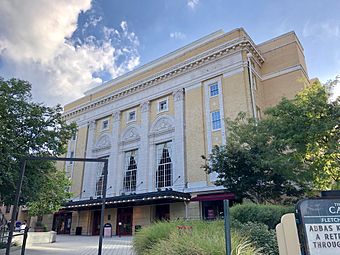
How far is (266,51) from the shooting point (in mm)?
28781

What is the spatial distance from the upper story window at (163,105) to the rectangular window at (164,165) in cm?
375

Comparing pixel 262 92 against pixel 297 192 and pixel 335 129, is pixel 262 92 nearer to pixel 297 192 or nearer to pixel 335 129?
pixel 297 192

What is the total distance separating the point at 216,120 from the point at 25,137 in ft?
56.3

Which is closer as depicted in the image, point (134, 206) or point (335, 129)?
point (335, 129)

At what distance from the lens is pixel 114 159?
3200 centimetres

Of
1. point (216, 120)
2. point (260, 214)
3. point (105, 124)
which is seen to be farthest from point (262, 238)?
point (105, 124)

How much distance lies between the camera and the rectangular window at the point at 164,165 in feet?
90.0

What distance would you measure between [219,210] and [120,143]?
14.3 m

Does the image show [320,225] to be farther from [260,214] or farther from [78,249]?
[78,249]

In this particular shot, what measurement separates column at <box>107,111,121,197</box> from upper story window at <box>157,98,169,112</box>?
19.8 feet

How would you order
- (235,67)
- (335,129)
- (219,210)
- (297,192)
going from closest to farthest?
1. (335,129)
2. (297,192)
3. (219,210)
4. (235,67)

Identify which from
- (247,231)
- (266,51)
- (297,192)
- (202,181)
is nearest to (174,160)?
(202,181)

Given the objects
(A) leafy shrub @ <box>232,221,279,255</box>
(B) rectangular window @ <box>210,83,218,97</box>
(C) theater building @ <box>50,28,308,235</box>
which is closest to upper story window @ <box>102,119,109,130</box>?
(C) theater building @ <box>50,28,308,235</box>

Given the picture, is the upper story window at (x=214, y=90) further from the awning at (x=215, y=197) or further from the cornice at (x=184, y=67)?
the awning at (x=215, y=197)
